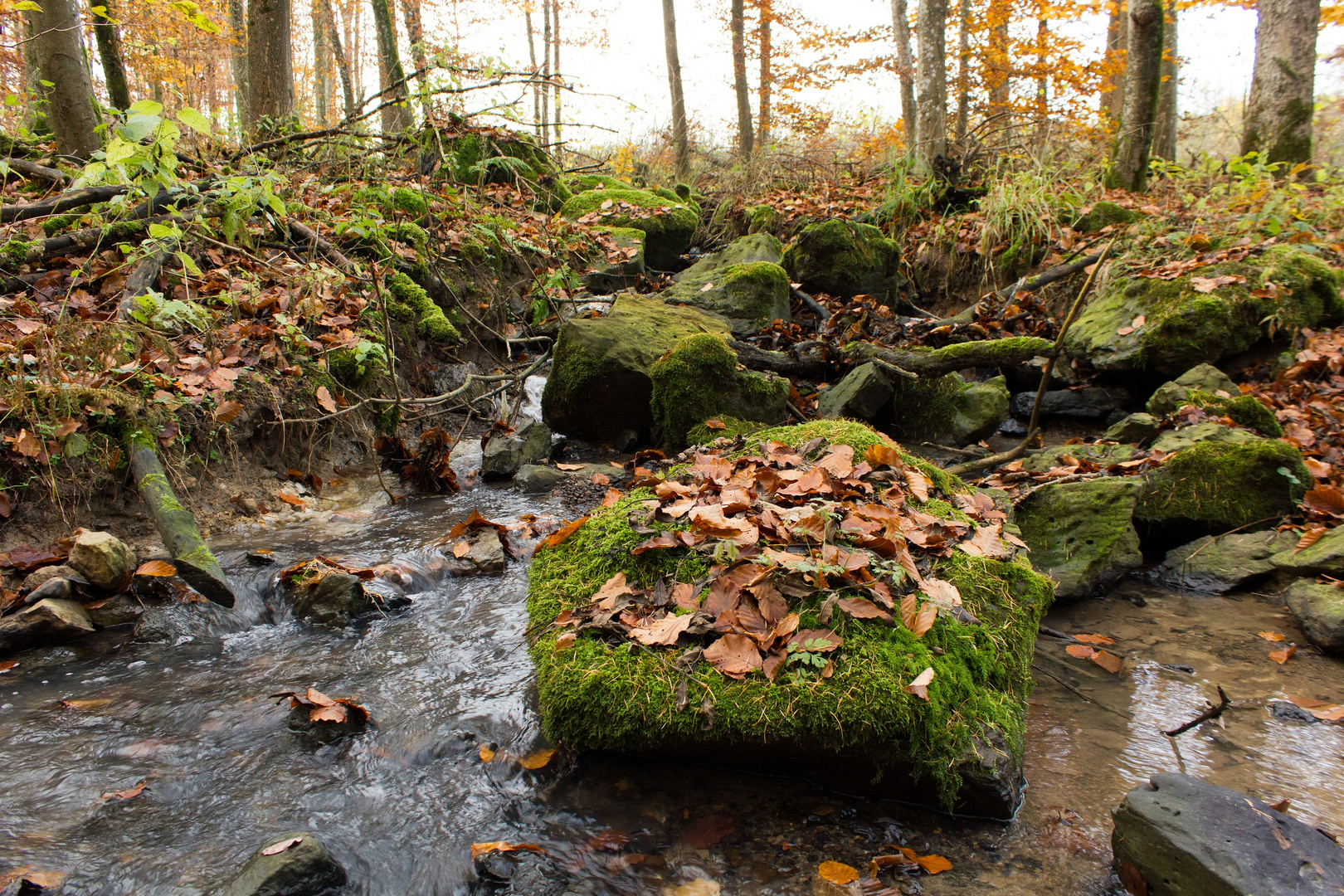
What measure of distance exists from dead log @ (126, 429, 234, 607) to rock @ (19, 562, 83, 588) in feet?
1.20

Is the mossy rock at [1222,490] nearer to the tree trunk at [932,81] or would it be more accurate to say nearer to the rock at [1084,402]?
the rock at [1084,402]

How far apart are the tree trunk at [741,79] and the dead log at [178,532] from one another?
1410 cm

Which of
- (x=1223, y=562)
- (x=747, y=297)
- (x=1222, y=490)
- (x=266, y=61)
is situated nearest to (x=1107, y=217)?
(x=747, y=297)

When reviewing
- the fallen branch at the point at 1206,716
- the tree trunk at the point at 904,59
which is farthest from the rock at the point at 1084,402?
the tree trunk at the point at 904,59

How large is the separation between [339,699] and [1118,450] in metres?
4.92

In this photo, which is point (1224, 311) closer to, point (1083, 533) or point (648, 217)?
point (1083, 533)

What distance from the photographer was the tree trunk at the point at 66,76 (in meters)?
5.03

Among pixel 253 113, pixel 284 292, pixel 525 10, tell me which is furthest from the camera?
pixel 525 10

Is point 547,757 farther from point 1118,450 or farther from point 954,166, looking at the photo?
point 954,166

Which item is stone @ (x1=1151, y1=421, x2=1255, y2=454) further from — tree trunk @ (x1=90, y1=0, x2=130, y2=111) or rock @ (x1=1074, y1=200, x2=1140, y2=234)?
tree trunk @ (x1=90, y1=0, x2=130, y2=111)

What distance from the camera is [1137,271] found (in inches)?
264

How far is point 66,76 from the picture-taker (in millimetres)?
5383

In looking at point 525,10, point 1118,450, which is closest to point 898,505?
point 1118,450

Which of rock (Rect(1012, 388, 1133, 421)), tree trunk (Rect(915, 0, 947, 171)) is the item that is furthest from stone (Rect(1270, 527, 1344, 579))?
tree trunk (Rect(915, 0, 947, 171))
